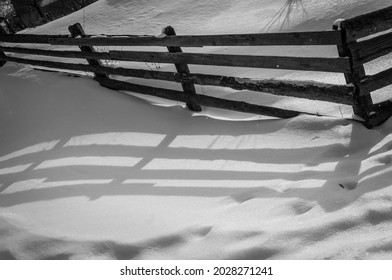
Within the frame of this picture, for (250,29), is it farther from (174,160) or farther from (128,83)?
(174,160)

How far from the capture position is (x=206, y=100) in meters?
4.81

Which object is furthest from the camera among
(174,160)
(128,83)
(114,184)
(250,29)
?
(250,29)

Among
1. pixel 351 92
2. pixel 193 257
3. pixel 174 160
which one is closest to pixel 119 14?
pixel 174 160

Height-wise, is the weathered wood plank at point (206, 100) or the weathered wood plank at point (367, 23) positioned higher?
the weathered wood plank at point (367, 23)

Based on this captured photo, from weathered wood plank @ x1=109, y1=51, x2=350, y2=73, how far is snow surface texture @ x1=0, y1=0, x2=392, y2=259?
64 cm

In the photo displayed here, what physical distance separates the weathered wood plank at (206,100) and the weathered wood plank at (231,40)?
2.52 ft

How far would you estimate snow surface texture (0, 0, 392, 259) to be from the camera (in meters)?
2.45

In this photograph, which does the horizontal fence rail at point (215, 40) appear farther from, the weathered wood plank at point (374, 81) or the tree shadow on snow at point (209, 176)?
the tree shadow on snow at point (209, 176)

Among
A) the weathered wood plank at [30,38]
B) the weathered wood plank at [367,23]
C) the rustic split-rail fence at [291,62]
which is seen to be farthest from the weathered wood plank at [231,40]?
the weathered wood plank at [30,38]

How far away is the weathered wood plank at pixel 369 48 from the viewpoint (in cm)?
329

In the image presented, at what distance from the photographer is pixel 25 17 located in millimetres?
18109

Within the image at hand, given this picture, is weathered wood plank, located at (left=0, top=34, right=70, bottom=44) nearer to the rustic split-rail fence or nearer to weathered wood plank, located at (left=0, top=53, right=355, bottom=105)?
the rustic split-rail fence

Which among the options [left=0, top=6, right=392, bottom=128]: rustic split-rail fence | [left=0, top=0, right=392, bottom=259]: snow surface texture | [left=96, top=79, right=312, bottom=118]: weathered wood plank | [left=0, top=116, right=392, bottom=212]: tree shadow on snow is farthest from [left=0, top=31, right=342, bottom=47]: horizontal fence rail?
[left=0, top=116, right=392, bottom=212]: tree shadow on snow
